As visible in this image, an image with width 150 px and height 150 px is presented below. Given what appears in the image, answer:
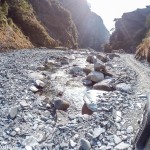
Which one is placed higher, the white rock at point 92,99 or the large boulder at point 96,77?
the large boulder at point 96,77

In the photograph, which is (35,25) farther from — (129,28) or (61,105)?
(129,28)

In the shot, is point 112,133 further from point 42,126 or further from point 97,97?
point 97,97

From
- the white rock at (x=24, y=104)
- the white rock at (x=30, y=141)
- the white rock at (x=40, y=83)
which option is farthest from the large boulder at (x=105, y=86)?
the white rock at (x=30, y=141)

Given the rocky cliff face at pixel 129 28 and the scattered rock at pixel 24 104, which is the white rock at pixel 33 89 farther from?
the rocky cliff face at pixel 129 28

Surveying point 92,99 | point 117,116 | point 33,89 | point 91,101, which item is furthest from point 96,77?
point 117,116

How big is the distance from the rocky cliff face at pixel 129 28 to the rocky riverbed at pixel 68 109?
69.8 meters

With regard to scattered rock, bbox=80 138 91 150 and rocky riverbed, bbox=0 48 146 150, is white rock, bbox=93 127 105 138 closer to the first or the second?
rocky riverbed, bbox=0 48 146 150

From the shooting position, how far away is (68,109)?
18.4 metres

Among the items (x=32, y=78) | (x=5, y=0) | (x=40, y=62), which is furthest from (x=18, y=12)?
(x=32, y=78)

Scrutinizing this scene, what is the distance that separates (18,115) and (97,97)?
5.57m

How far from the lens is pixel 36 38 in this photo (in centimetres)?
5753

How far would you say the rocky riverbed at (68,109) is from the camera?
13898mm

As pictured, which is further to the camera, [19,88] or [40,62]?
[40,62]

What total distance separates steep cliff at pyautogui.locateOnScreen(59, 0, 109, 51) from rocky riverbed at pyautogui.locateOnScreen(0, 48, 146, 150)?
115 metres
